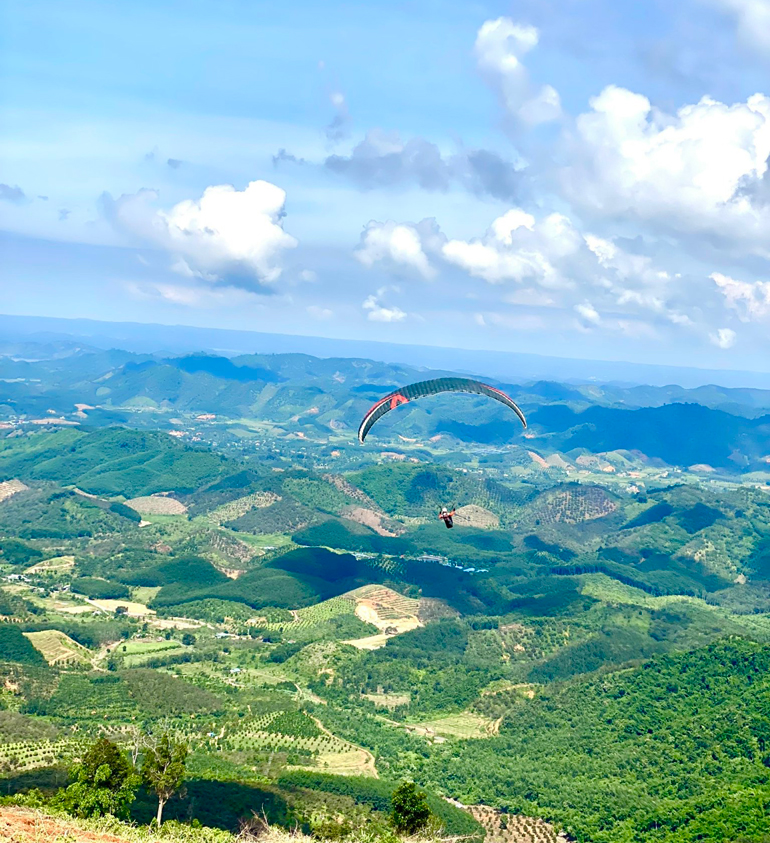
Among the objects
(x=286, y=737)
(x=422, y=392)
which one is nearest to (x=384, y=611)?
(x=286, y=737)

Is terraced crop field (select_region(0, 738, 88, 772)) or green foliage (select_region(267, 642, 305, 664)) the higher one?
terraced crop field (select_region(0, 738, 88, 772))

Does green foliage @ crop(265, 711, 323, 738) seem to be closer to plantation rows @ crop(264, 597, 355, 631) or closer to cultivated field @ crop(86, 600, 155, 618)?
plantation rows @ crop(264, 597, 355, 631)

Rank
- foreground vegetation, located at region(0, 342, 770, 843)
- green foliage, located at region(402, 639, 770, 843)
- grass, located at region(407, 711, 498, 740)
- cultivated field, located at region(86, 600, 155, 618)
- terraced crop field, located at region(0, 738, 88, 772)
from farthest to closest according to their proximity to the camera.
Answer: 1. cultivated field, located at region(86, 600, 155, 618)
2. grass, located at region(407, 711, 498, 740)
3. terraced crop field, located at region(0, 738, 88, 772)
4. green foliage, located at region(402, 639, 770, 843)
5. foreground vegetation, located at region(0, 342, 770, 843)

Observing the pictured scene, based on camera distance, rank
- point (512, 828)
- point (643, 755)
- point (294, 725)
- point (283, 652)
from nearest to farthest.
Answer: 1. point (512, 828)
2. point (643, 755)
3. point (294, 725)
4. point (283, 652)

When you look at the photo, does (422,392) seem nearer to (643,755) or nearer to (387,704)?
(643,755)

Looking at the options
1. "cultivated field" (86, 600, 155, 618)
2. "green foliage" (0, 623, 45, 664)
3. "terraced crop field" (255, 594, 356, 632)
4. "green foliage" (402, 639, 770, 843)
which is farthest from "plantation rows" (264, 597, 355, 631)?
"green foliage" (402, 639, 770, 843)

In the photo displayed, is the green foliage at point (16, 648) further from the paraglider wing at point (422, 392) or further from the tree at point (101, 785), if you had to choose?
the paraglider wing at point (422, 392)
